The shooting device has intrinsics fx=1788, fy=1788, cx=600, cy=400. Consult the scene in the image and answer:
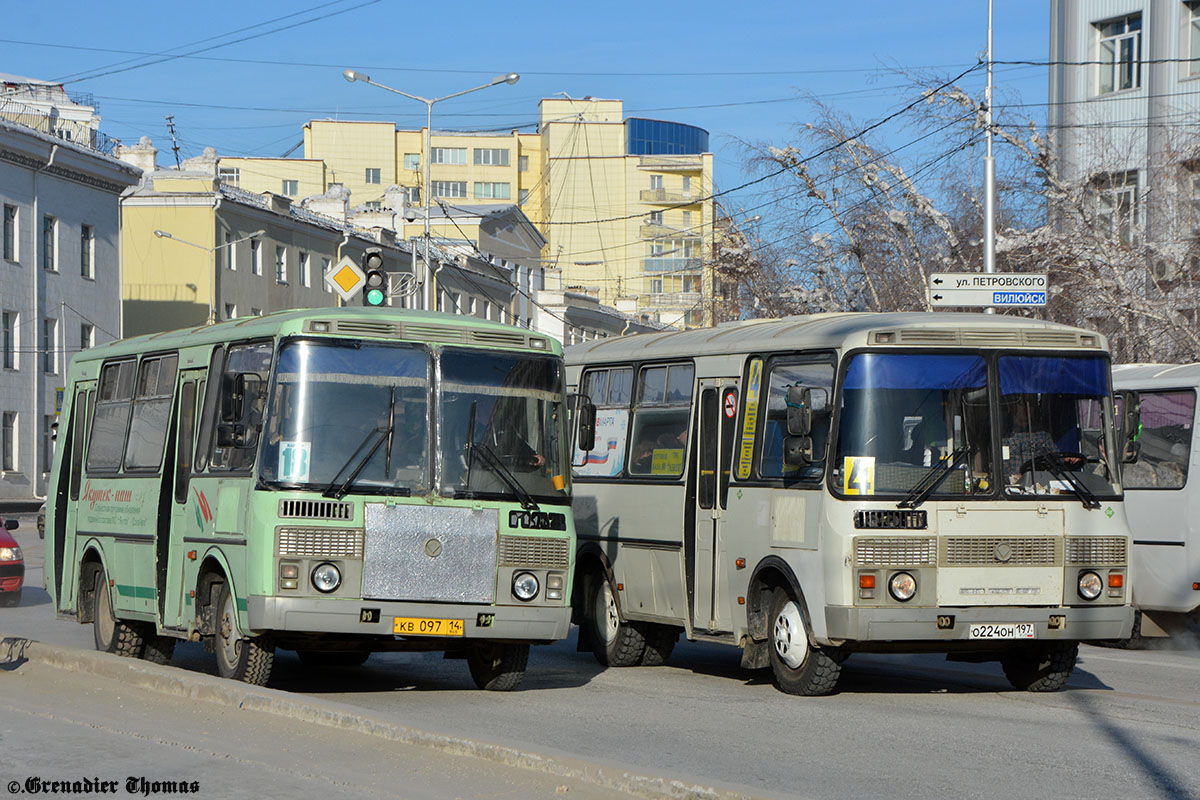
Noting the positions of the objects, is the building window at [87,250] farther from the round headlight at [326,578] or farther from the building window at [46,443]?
the round headlight at [326,578]

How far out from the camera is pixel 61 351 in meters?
58.7

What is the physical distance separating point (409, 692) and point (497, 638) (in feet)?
4.05

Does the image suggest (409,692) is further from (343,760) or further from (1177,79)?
(1177,79)

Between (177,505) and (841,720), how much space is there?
216 inches

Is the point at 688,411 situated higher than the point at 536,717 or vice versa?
the point at 688,411

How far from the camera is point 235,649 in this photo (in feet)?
41.5

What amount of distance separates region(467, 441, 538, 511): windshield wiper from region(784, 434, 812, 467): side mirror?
1910mm

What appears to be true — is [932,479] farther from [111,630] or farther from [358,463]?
[111,630]

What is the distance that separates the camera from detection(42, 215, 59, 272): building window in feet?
190

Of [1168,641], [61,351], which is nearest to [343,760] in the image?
[1168,641]

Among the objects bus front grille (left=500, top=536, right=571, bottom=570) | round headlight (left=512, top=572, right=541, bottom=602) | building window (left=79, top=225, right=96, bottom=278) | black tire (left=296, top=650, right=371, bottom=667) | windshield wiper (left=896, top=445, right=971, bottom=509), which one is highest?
building window (left=79, top=225, right=96, bottom=278)

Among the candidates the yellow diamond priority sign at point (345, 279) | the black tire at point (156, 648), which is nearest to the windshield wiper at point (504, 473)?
the black tire at point (156, 648)

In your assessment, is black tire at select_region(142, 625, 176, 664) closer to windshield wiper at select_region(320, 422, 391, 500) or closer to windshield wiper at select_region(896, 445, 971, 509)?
windshield wiper at select_region(320, 422, 391, 500)
